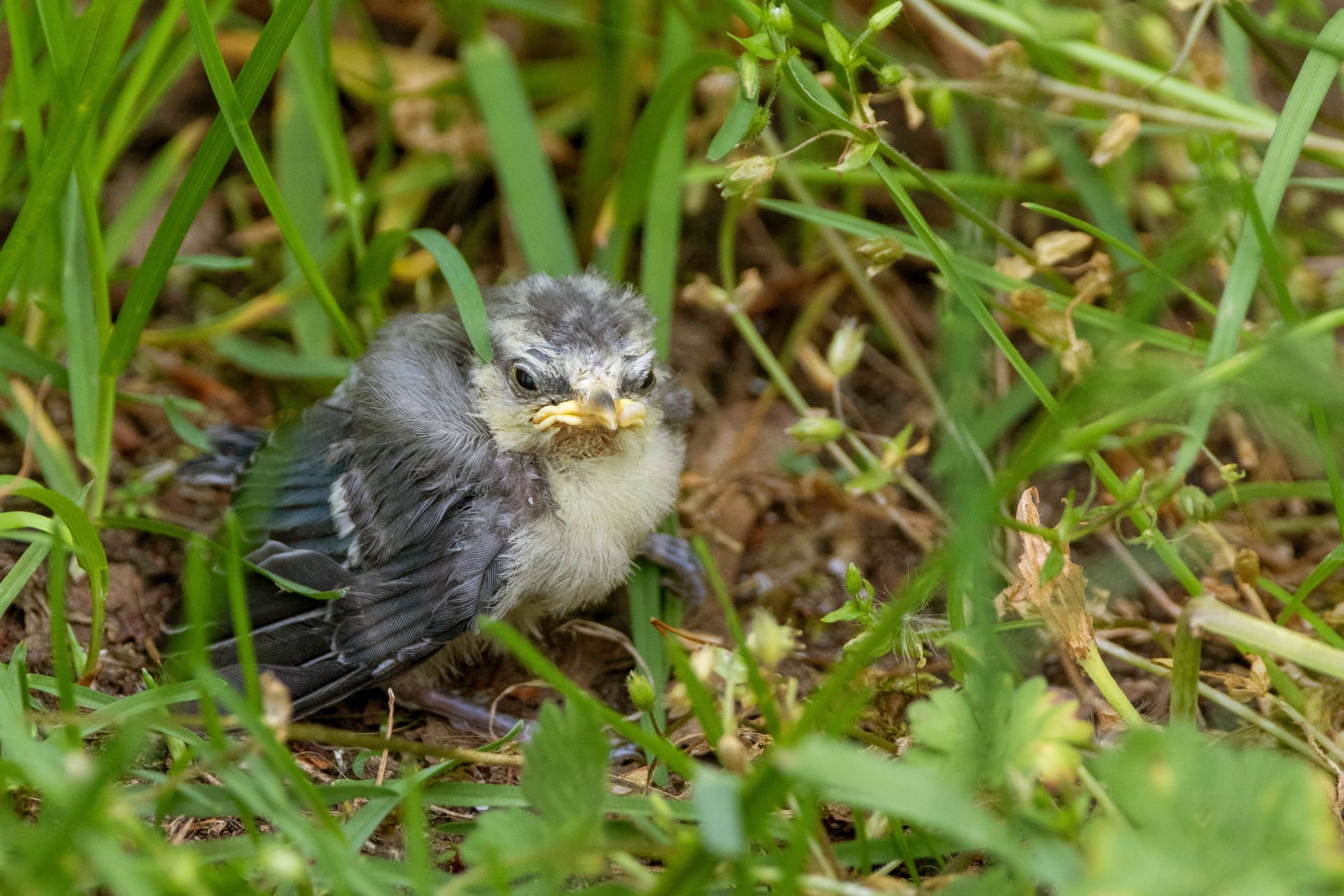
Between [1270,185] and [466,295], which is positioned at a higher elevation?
[1270,185]

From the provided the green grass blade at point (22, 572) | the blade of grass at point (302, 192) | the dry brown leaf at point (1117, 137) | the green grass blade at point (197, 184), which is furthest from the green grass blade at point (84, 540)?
the dry brown leaf at point (1117, 137)

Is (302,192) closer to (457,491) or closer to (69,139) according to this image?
(69,139)

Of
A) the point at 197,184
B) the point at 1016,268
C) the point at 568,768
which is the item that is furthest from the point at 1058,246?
the point at 197,184

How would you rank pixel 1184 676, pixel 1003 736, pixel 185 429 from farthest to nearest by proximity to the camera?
1. pixel 185 429
2. pixel 1184 676
3. pixel 1003 736

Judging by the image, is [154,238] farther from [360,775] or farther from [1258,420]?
[1258,420]


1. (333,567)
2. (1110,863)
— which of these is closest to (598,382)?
(333,567)

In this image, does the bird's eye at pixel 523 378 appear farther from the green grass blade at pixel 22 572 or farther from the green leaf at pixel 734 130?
the green grass blade at pixel 22 572
